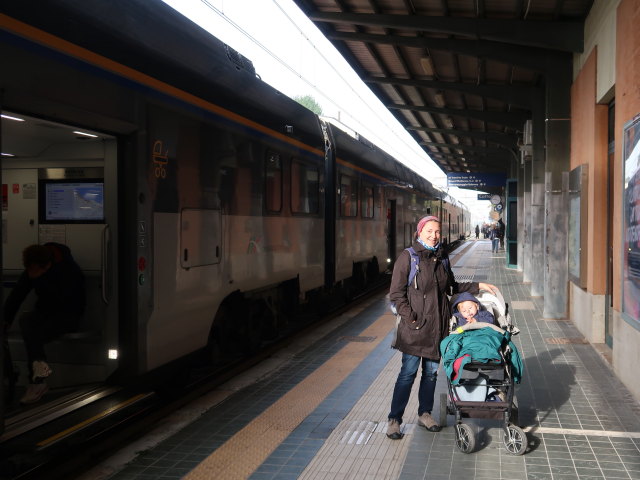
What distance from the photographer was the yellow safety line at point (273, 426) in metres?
4.41

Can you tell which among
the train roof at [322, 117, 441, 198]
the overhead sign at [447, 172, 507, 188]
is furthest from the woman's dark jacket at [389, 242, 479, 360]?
the overhead sign at [447, 172, 507, 188]

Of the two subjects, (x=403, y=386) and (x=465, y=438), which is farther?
(x=403, y=386)

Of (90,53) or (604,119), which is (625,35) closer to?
(604,119)

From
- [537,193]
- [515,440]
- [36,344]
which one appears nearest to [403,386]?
[515,440]

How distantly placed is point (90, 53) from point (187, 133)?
1.34 metres

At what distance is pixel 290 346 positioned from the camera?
862cm

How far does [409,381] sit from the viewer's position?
16.3ft

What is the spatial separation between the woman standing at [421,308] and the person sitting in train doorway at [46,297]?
2.49m

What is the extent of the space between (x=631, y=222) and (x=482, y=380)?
2.42 m

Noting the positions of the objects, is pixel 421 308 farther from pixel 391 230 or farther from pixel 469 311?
pixel 391 230

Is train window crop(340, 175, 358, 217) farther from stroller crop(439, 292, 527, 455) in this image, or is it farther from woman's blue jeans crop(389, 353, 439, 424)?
stroller crop(439, 292, 527, 455)

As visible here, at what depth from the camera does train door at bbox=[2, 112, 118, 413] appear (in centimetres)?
492

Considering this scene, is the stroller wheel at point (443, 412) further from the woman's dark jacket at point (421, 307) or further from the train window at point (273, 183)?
the train window at point (273, 183)

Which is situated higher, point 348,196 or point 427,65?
point 427,65
